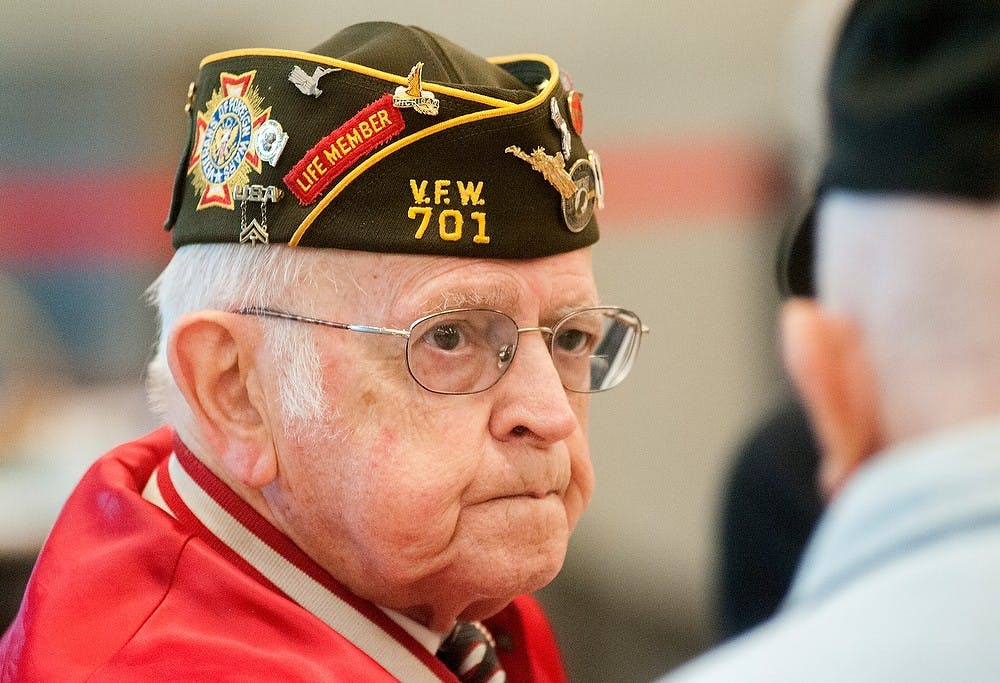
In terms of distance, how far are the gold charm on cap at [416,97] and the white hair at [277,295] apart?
0.22 m

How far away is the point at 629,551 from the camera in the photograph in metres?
2.94

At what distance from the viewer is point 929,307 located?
2.35 feet

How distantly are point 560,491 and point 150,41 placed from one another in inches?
98.2

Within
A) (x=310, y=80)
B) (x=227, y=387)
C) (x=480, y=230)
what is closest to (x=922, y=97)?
(x=480, y=230)

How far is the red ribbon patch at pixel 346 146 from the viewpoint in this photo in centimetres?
146

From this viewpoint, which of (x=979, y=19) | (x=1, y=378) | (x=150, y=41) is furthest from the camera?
(x=1, y=378)

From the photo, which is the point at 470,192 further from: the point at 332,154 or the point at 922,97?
the point at 922,97

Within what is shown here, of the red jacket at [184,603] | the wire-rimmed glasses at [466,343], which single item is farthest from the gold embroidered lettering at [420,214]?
the red jacket at [184,603]

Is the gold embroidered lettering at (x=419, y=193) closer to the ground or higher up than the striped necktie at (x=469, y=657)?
higher up

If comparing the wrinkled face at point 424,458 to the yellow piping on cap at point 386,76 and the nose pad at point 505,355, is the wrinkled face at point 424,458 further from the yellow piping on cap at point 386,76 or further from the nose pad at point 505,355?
the yellow piping on cap at point 386,76

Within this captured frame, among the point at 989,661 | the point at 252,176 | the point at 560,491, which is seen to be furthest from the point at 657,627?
the point at 989,661

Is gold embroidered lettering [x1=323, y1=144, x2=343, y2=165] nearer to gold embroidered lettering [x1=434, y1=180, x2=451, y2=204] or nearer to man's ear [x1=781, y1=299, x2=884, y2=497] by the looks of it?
gold embroidered lettering [x1=434, y1=180, x2=451, y2=204]

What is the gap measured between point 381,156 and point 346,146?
0.05 meters

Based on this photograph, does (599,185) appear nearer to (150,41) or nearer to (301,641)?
(301,641)
